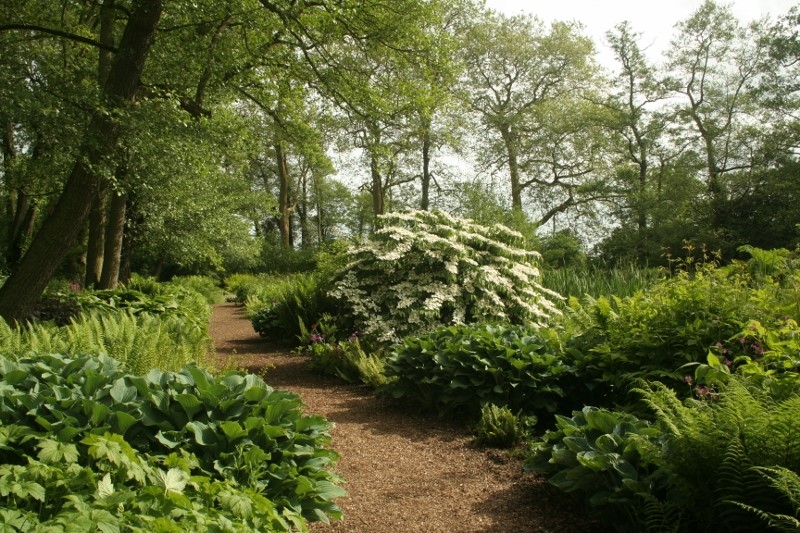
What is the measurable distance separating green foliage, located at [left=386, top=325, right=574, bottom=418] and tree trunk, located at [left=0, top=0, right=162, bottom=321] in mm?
4509

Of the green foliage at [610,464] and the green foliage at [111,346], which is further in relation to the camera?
the green foliage at [111,346]

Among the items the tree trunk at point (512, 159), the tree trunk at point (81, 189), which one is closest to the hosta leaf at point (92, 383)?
the tree trunk at point (81, 189)

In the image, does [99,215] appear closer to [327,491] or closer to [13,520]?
[327,491]

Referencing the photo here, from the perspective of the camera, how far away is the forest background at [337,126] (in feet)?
27.2

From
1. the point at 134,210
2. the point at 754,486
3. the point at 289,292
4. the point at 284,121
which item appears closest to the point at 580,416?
the point at 754,486

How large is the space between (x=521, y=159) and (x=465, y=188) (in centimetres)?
419

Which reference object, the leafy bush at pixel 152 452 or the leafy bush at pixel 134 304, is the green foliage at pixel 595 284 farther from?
the leafy bush at pixel 152 452

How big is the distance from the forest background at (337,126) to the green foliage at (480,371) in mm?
4493

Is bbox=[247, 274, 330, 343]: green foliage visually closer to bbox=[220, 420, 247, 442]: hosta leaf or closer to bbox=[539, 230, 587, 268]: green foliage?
bbox=[220, 420, 247, 442]: hosta leaf

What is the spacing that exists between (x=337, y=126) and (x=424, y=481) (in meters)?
21.1

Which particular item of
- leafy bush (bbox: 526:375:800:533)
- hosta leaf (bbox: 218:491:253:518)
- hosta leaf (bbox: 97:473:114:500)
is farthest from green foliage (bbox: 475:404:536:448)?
hosta leaf (bbox: 97:473:114:500)

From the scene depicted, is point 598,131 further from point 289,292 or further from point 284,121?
point 289,292

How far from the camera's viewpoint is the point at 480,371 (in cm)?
544

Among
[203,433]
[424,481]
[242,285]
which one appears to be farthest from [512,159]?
[203,433]
